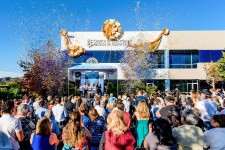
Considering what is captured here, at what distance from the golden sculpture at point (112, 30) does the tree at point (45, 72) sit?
6.97 m

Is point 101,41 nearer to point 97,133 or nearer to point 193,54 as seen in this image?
point 193,54

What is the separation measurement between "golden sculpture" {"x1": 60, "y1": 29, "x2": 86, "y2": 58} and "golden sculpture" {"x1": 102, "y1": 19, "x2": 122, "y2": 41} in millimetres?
3264

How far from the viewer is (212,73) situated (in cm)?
3097

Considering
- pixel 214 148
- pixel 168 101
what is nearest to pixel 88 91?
pixel 168 101

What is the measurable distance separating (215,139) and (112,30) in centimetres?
2891

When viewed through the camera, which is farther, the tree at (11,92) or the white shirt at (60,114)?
the tree at (11,92)

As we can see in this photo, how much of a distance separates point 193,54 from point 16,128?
30.9 metres

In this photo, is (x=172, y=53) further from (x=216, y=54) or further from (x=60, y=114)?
(x=60, y=114)

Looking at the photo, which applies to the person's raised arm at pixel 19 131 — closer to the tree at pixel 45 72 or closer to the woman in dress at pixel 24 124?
the woman in dress at pixel 24 124

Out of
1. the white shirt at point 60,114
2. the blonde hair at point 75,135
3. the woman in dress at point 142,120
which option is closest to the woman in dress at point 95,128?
the woman in dress at point 142,120

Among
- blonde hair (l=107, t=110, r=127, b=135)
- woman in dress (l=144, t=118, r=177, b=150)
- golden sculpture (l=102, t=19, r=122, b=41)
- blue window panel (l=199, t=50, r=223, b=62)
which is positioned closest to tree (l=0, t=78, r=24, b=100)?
golden sculpture (l=102, t=19, r=122, b=41)

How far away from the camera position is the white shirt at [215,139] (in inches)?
165

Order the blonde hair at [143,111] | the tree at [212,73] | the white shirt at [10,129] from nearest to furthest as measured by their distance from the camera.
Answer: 1. the white shirt at [10,129]
2. the blonde hair at [143,111]
3. the tree at [212,73]

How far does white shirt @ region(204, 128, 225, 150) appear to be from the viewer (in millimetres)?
4203
